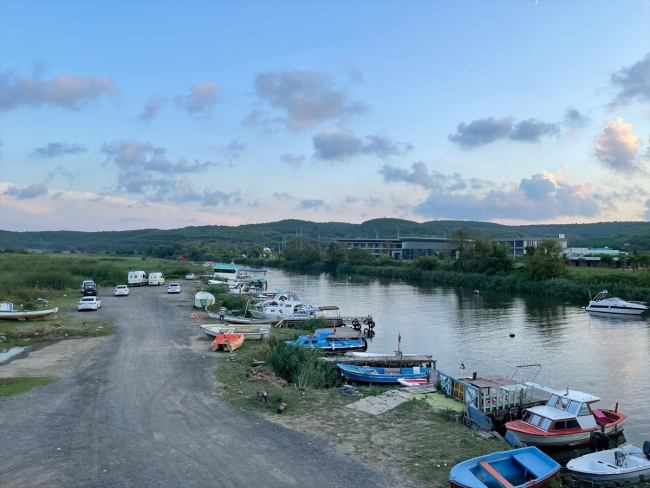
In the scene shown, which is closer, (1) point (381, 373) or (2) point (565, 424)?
(2) point (565, 424)

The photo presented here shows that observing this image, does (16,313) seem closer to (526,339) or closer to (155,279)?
(155,279)

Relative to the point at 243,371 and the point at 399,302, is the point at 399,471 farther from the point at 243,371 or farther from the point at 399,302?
the point at 399,302

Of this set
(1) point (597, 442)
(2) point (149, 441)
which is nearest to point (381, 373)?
(1) point (597, 442)

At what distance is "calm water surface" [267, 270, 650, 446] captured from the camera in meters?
24.2

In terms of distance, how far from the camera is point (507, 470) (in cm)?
1158

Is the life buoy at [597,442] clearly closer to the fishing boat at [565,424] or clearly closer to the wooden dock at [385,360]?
the fishing boat at [565,424]

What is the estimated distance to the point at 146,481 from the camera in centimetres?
1052

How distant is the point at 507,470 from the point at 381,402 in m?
5.38

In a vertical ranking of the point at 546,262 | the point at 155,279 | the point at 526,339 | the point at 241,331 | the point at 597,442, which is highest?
the point at 546,262

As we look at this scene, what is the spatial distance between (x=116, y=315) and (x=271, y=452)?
88.0 feet

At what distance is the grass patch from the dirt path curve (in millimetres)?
534

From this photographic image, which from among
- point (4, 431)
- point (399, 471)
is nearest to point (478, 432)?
point (399, 471)

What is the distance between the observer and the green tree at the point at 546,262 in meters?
65.0

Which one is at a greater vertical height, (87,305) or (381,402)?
(87,305)
